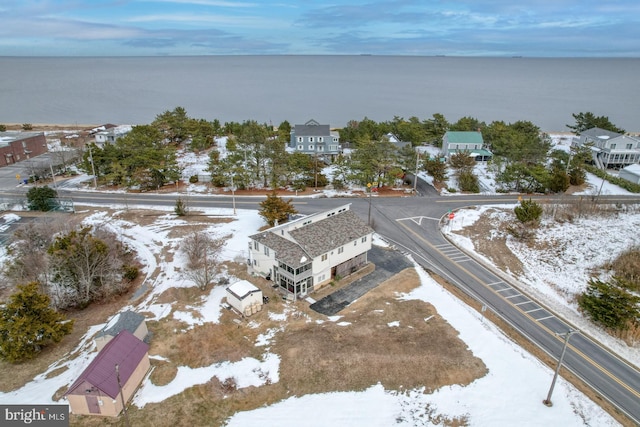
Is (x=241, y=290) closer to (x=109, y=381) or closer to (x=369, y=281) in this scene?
(x=109, y=381)

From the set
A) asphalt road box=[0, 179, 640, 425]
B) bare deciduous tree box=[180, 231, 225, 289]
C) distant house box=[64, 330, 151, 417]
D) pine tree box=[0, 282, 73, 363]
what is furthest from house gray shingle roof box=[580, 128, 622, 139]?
pine tree box=[0, 282, 73, 363]

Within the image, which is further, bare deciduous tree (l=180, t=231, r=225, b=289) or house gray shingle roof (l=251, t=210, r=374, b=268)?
bare deciduous tree (l=180, t=231, r=225, b=289)

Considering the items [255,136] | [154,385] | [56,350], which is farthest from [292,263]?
[255,136]

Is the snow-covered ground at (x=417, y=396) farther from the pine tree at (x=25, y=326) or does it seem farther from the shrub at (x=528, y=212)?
the shrub at (x=528, y=212)

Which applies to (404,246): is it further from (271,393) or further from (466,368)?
(271,393)

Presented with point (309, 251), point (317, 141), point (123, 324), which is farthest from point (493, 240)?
point (317, 141)

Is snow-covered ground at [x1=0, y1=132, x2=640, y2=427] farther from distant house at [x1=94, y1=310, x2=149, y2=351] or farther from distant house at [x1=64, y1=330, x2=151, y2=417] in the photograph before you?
distant house at [x1=94, y1=310, x2=149, y2=351]
